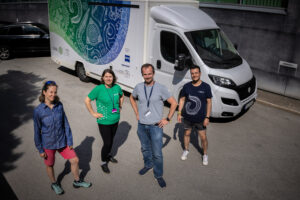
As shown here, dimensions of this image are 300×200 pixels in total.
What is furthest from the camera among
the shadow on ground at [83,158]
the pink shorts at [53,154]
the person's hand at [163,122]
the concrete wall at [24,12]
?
the concrete wall at [24,12]

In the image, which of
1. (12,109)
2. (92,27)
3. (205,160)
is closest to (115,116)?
(205,160)

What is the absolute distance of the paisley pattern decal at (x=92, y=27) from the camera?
27.0ft

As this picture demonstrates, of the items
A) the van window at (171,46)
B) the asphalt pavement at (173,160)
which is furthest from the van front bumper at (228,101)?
the van window at (171,46)

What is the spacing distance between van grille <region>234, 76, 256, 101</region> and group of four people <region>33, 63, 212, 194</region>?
2220 mm

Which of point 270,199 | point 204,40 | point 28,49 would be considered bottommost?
point 270,199

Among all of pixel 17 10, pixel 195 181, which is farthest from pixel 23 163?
pixel 17 10

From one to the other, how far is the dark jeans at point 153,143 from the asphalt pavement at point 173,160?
0.37 metres

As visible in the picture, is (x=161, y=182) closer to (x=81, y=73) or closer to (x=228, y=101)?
(x=228, y=101)

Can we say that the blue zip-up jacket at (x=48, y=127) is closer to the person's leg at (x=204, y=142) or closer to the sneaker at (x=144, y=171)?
the sneaker at (x=144, y=171)

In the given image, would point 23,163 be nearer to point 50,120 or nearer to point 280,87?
point 50,120

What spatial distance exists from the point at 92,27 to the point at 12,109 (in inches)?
135

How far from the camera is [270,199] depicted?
476 cm

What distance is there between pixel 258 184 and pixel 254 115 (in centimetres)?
329

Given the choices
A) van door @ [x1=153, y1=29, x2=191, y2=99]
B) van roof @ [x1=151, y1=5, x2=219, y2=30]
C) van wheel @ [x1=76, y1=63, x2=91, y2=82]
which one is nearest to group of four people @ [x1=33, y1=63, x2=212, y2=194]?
van door @ [x1=153, y1=29, x2=191, y2=99]
